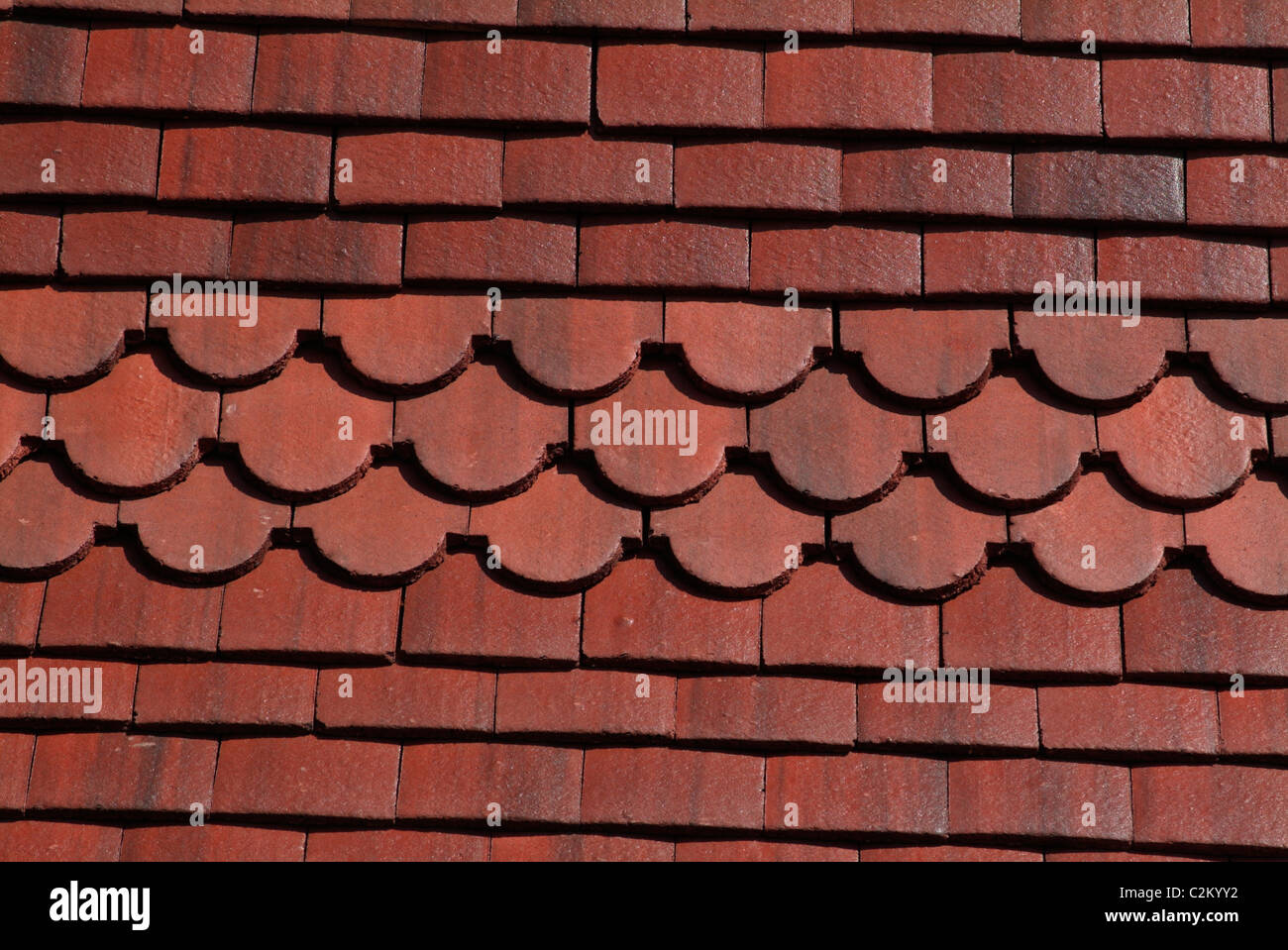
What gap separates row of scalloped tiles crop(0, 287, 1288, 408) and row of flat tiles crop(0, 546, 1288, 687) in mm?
425

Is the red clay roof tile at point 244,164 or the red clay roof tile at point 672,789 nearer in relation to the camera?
the red clay roof tile at point 672,789

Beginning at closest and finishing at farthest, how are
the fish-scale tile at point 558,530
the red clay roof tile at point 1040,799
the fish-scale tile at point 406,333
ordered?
the red clay roof tile at point 1040,799, the fish-scale tile at point 558,530, the fish-scale tile at point 406,333

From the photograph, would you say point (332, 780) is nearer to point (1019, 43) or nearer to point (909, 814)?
point (909, 814)

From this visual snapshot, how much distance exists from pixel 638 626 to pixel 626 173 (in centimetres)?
99

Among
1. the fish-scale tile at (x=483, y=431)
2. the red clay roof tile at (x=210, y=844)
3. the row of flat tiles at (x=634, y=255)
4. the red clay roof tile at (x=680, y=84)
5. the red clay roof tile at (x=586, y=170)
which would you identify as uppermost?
the red clay roof tile at (x=680, y=84)

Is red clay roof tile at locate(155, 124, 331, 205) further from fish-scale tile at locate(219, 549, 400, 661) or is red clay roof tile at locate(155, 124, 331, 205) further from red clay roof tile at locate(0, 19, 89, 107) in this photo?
fish-scale tile at locate(219, 549, 400, 661)

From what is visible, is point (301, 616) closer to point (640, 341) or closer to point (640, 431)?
point (640, 431)

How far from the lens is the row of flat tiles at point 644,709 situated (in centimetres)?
252

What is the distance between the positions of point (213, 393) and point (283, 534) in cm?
35

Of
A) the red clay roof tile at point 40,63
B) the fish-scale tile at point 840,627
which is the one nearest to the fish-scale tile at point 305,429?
the red clay roof tile at point 40,63

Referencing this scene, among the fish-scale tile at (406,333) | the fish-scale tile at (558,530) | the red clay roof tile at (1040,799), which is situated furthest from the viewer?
the fish-scale tile at (406,333)

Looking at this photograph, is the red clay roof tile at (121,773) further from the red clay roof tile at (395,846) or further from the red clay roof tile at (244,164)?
the red clay roof tile at (244,164)

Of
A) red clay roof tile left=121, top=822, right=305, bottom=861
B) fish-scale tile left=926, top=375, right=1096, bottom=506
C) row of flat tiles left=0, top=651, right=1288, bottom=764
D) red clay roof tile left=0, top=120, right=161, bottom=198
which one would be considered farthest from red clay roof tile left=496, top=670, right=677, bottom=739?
red clay roof tile left=0, top=120, right=161, bottom=198

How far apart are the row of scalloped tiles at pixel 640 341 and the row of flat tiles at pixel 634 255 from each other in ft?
0.16
